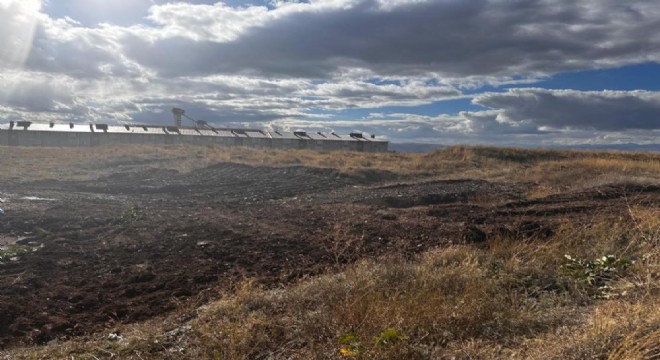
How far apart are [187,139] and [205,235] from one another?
184 feet

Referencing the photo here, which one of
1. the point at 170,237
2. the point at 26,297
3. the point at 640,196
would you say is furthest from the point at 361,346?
the point at 640,196

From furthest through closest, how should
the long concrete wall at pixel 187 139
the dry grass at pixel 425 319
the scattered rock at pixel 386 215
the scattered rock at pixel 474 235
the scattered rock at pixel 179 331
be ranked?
the long concrete wall at pixel 187 139 < the scattered rock at pixel 386 215 < the scattered rock at pixel 474 235 < the scattered rock at pixel 179 331 < the dry grass at pixel 425 319

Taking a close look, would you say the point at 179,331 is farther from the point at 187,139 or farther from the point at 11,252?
the point at 187,139

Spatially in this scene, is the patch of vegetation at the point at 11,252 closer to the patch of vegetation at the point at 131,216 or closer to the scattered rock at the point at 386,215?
the patch of vegetation at the point at 131,216

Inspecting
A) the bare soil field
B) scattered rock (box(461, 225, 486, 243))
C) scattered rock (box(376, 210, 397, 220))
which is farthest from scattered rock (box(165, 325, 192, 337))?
scattered rock (box(376, 210, 397, 220))

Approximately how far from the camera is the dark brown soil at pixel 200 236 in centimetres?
649

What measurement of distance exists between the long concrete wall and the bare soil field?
45601 millimetres

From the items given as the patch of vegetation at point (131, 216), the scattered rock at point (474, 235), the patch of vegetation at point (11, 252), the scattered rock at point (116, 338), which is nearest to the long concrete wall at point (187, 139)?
the patch of vegetation at point (131, 216)

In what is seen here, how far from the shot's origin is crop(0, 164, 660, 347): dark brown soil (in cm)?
649

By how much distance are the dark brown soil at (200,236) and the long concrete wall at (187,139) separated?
1796 inches

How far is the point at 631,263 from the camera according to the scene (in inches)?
215

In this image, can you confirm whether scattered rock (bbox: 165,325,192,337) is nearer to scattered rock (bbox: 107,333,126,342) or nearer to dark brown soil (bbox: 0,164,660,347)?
scattered rock (bbox: 107,333,126,342)

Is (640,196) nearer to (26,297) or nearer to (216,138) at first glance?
(26,297)

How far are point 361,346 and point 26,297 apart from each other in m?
4.93
